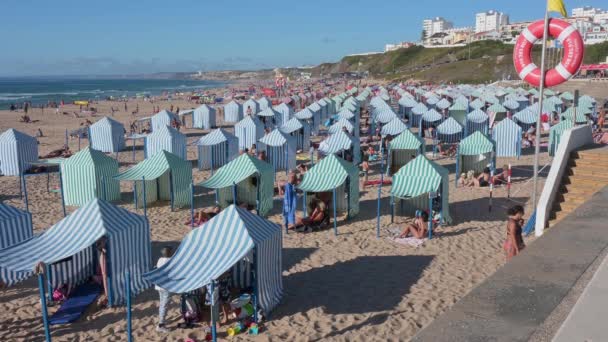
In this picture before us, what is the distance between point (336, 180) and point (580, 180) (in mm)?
4313

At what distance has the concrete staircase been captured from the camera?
8422 mm

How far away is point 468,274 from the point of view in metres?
7.98

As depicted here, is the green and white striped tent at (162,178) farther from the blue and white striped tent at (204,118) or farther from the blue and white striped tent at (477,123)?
the blue and white striped tent at (204,118)

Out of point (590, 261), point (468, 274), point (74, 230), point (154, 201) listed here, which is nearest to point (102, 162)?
point (154, 201)

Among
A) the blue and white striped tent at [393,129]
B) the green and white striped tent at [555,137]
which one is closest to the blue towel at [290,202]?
the blue and white striped tent at [393,129]

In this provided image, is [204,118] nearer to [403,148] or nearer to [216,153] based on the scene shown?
[216,153]

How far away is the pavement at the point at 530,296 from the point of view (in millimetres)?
2986

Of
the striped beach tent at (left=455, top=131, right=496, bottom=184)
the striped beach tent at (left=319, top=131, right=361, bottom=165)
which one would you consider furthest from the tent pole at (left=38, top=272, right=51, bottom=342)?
the striped beach tent at (left=455, top=131, right=496, bottom=184)

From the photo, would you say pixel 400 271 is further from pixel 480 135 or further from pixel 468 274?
pixel 480 135

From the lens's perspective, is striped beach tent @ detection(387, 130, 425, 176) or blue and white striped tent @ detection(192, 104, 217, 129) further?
blue and white striped tent @ detection(192, 104, 217, 129)

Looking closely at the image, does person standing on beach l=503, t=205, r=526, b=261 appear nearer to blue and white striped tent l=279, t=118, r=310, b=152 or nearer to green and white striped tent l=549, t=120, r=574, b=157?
green and white striped tent l=549, t=120, r=574, b=157

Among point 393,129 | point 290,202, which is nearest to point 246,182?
point 290,202

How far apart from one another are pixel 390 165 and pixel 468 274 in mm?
7808

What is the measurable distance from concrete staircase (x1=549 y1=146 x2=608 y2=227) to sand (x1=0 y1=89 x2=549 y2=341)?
1218mm
